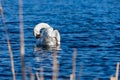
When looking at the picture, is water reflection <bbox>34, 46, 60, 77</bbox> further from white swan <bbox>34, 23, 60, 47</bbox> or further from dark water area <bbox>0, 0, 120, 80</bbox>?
white swan <bbox>34, 23, 60, 47</bbox>

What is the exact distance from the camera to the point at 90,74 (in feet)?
53.1

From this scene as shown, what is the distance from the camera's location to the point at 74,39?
23.7 meters

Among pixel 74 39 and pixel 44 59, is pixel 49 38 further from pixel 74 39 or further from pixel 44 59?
pixel 44 59

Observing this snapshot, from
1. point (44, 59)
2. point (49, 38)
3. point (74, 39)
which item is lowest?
point (44, 59)

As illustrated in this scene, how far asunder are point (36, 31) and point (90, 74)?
748 cm

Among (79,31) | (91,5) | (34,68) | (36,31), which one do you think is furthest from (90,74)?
(91,5)

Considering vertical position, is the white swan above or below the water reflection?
above

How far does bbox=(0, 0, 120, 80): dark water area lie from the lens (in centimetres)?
1700

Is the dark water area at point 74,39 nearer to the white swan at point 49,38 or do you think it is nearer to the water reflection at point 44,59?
the water reflection at point 44,59

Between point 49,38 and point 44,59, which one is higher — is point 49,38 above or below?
above

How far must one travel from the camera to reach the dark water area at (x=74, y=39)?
1700 centimetres

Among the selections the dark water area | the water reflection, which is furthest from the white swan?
the dark water area

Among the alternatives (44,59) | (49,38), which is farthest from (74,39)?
(44,59)

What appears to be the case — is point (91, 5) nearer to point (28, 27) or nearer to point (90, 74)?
point (28, 27)
